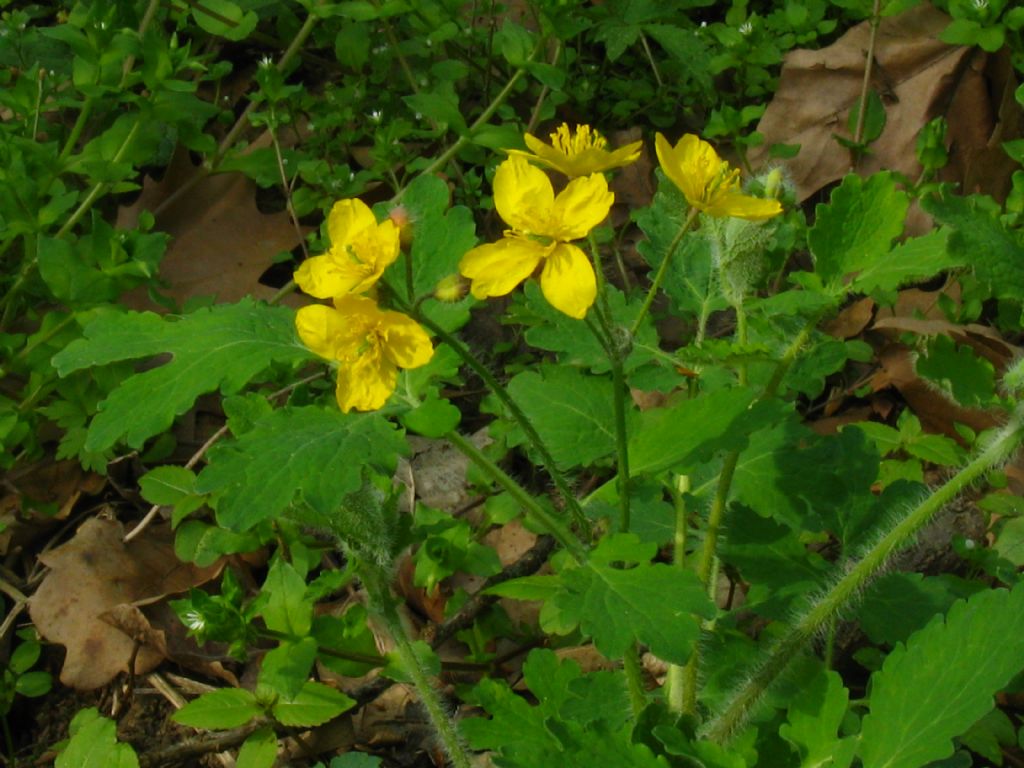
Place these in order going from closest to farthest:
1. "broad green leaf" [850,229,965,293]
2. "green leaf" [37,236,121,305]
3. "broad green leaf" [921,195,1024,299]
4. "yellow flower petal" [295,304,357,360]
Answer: "yellow flower petal" [295,304,357,360], "broad green leaf" [921,195,1024,299], "broad green leaf" [850,229,965,293], "green leaf" [37,236,121,305]

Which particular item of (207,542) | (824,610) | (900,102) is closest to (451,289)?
(824,610)

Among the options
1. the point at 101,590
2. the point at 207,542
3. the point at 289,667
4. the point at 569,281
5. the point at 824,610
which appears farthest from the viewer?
the point at 101,590

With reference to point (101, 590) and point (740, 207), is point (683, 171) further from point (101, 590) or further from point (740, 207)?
point (101, 590)

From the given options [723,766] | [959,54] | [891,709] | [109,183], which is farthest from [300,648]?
[959,54]

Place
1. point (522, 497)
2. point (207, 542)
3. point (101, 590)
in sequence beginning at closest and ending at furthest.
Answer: point (522, 497) → point (207, 542) → point (101, 590)

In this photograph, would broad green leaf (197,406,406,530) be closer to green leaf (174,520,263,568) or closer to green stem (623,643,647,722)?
green stem (623,643,647,722)

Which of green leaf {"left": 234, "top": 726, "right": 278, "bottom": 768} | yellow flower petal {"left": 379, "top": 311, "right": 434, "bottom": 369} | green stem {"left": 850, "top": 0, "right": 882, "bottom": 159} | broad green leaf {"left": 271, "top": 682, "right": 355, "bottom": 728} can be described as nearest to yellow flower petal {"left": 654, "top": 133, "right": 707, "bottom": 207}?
yellow flower petal {"left": 379, "top": 311, "right": 434, "bottom": 369}

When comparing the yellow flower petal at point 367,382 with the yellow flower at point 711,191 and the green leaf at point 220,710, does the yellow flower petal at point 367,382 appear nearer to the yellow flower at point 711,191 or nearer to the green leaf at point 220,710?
the yellow flower at point 711,191
